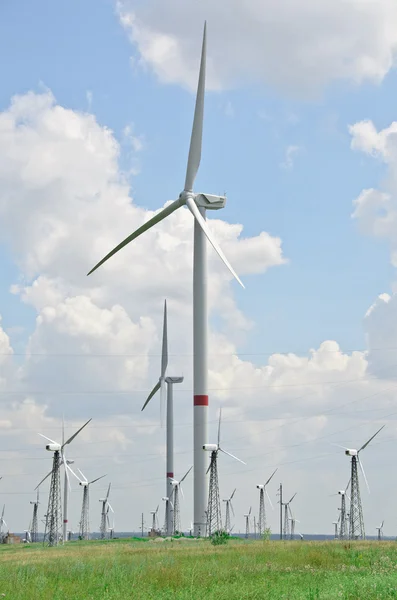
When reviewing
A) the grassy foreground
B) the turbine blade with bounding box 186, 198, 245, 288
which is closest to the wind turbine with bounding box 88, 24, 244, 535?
the turbine blade with bounding box 186, 198, 245, 288

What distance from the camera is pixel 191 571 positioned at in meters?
28.2

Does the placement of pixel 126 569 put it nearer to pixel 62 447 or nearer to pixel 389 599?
pixel 389 599

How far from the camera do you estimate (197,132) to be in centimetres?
8138

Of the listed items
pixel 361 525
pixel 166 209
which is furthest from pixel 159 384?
pixel 166 209

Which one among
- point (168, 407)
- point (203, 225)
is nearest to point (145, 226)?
point (203, 225)

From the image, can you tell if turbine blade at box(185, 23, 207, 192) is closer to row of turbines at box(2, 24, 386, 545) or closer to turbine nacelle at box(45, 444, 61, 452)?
row of turbines at box(2, 24, 386, 545)

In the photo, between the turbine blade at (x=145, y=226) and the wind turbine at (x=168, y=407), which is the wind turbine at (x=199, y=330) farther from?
the wind turbine at (x=168, y=407)

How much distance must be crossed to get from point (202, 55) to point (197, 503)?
4299 cm

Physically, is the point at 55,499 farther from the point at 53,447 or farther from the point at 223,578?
the point at 223,578

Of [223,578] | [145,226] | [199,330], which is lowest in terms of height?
[223,578]

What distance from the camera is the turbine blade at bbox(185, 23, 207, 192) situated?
3189 inches

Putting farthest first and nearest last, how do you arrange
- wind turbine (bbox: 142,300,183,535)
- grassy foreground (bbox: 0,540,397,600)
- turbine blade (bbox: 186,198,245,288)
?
1. wind turbine (bbox: 142,300,183,535)
2. turbine blade (bbox: 186,198,245,288)
3. grassy foreground (bbox: 0,540,397,600)

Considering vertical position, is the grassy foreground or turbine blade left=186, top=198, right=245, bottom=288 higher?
turbine blade left=186, top=198, right=245, bottom=288

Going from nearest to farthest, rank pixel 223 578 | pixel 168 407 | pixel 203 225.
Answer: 1. pixel 223 578
2. pixel 203 225
3. pixel 168 407
